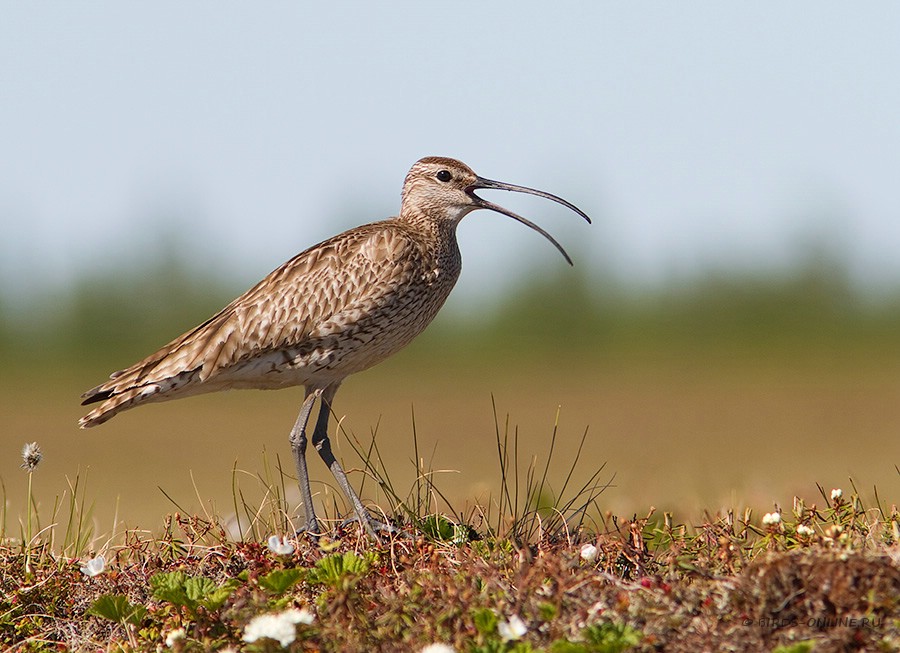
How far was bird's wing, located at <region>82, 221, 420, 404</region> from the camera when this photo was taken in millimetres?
7410

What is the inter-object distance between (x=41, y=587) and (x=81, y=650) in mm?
624

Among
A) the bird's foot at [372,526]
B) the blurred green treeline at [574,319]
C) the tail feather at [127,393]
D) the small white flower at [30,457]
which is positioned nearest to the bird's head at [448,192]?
the tail feather at [127,393]

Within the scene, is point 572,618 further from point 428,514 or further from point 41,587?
point 41,587

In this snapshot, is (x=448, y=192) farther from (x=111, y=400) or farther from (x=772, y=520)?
(x=772, y=520)

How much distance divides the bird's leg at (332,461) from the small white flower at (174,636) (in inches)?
48.8

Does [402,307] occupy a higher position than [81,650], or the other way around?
[402,307]

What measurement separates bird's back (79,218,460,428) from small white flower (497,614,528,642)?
3.49 metres

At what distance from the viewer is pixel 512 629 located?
3996 millimetres

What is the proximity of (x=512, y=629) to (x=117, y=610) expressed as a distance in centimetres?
176

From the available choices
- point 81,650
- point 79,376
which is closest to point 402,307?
point 81,650

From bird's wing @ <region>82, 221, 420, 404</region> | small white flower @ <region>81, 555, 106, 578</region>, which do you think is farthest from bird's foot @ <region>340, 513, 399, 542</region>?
bird's wing @ <region>82, 221, 420, 404</region>

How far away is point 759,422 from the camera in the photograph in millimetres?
23469

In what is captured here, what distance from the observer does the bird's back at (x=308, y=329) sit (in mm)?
7406

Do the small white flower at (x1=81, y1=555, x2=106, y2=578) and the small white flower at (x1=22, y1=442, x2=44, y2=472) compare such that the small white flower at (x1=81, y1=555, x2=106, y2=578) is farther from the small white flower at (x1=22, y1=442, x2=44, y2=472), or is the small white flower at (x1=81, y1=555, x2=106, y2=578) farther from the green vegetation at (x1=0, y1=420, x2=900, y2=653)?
the small white flower at (x1=22, y1=442, x2=44, y2=472)
